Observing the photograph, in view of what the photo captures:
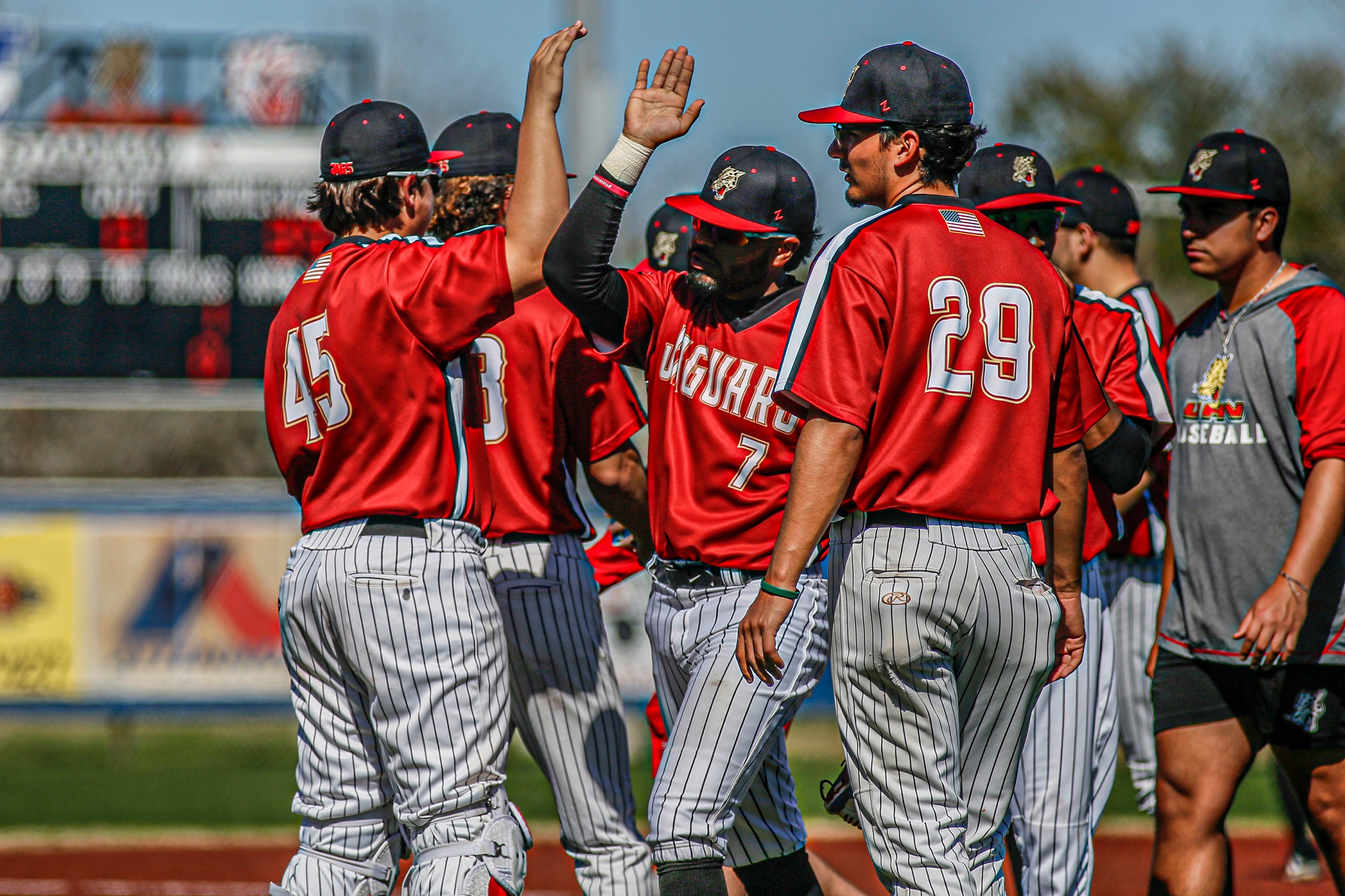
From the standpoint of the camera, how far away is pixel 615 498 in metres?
4.18

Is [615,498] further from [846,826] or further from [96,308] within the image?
[96,308]

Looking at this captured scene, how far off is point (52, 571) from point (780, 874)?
24.2 ft

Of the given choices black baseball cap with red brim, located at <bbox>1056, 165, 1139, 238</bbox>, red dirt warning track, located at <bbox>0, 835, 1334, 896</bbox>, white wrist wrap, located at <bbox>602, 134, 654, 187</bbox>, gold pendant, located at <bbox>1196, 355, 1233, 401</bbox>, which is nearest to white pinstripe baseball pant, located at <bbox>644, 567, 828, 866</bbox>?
white wrist wrap, located at <bbox>602, 134, 654, 187</bbox>

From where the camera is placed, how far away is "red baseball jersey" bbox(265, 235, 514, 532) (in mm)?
3248

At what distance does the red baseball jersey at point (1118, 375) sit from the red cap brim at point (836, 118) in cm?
122

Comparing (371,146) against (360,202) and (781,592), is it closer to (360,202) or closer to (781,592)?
(360,202)

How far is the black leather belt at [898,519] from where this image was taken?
121 inches

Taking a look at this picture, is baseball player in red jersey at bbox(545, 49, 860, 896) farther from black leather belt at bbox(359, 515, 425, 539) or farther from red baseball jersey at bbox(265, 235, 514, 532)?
black leather belt at bbox(359, 515, 425, 539)

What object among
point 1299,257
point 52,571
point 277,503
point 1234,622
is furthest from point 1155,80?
point 1234,622

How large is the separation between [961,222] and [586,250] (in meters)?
0.87

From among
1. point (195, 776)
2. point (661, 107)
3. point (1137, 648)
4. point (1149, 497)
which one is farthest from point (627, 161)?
point (195, 776)

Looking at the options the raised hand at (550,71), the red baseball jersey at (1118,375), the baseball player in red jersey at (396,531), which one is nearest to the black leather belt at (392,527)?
the baseball player in red jersey at (396,531)

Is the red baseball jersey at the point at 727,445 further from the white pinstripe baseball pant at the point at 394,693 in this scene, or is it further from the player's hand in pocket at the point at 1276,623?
the player's hand in pocket at the point at 1276,623

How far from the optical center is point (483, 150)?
13.8 ft
